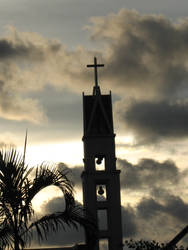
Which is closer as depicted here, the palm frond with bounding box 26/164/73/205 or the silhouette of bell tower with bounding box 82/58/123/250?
the palm frond with bounding box 26/164/73/205

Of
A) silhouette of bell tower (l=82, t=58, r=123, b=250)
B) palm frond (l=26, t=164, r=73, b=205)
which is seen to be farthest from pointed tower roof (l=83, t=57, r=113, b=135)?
palm frond (l=26, t=164, r=73, b=205)

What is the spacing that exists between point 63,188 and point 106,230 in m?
15.8

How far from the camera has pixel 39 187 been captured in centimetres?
1396

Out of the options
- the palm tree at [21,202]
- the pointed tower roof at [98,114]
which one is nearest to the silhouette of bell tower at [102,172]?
the pointed tower roof at [98,114]

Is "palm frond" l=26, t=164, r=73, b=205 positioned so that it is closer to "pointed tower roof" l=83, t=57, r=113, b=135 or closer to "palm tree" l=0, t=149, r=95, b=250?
"palm tree" l=0, t=149, r=95, b=250

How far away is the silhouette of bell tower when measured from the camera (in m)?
29.1

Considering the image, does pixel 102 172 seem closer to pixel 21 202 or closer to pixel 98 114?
pixel 98 114

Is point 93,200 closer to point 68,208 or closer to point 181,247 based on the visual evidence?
point 181,247

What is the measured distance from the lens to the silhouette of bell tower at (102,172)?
1145 inches

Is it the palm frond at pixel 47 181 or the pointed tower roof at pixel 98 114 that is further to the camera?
the pointed tower roof at pixel 98 114

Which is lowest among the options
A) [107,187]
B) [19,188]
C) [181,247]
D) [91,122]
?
[181,247]

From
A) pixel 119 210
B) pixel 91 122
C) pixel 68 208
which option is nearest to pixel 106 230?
pixel 119 210

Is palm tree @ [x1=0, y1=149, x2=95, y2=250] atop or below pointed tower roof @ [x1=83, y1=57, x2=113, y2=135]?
below

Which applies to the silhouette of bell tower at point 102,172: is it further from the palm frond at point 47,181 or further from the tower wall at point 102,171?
the palm frond at point 47,181
